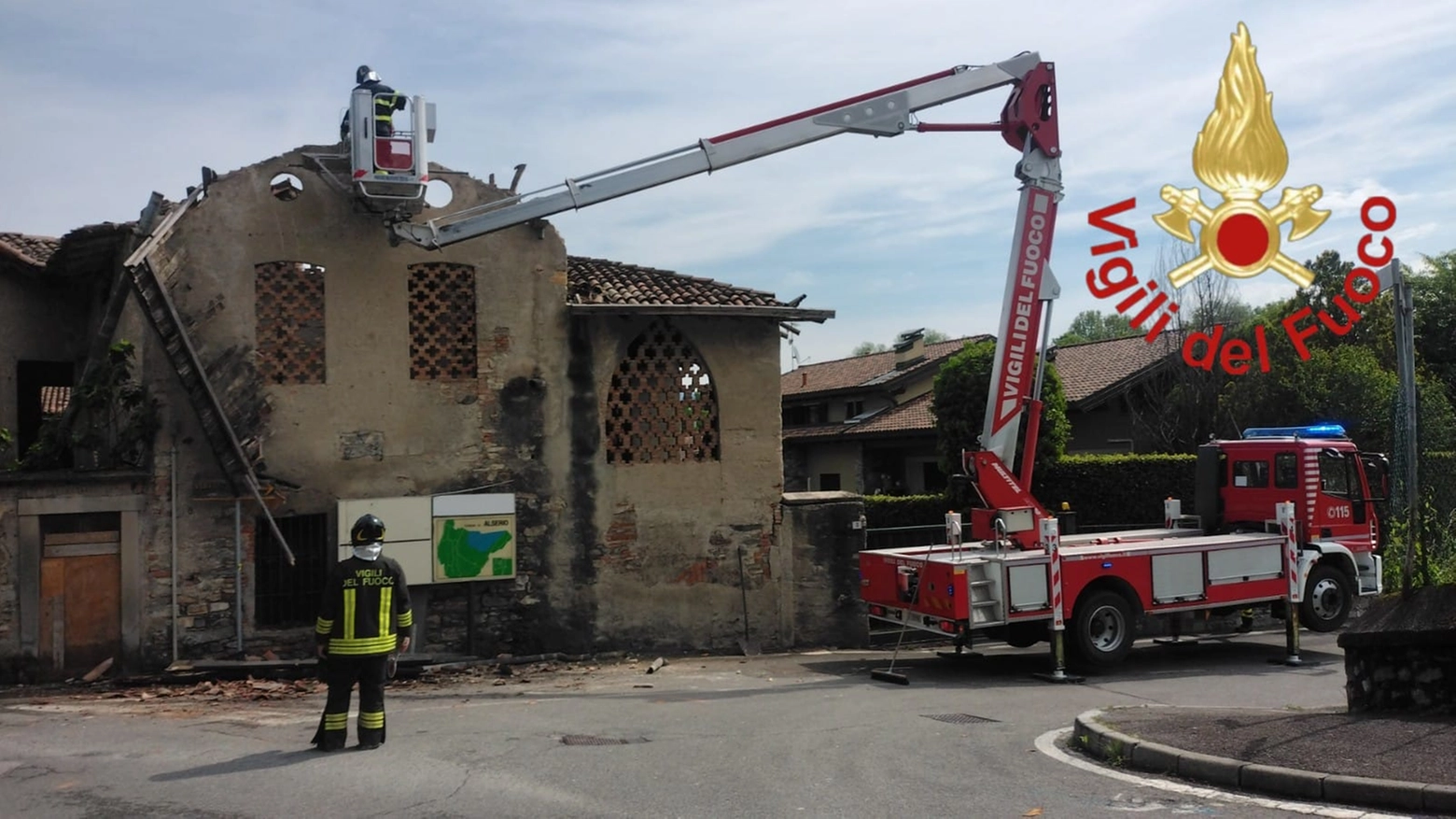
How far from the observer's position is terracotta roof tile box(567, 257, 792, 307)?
16.1 metres

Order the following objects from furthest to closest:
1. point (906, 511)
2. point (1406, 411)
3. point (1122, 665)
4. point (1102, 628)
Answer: point (906, 511) → point (1122, 665) → point (1102, 628) → point (1406, 411)

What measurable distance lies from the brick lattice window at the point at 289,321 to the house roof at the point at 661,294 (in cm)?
328

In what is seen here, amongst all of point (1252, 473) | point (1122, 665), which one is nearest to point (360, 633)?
point (1122, 665)

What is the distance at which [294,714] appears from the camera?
1087 cm

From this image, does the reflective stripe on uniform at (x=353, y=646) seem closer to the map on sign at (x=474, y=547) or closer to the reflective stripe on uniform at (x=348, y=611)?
the reflective stripe on uniform at (x=348, y=611)

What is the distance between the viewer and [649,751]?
8.51 meters

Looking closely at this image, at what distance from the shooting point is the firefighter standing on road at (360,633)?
8.24 m

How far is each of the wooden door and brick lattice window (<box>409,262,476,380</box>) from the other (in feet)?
13.8

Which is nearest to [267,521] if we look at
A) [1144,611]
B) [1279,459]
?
[1144,611]

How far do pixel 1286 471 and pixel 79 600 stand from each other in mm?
15055

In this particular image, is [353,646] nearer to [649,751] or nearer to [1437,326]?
[649,751]

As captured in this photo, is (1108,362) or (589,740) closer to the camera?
(589,740)

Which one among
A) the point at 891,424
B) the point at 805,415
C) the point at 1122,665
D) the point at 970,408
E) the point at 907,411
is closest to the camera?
the point at 1122,665

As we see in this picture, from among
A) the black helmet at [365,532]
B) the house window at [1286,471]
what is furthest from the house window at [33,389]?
the house window at [1286,471]
